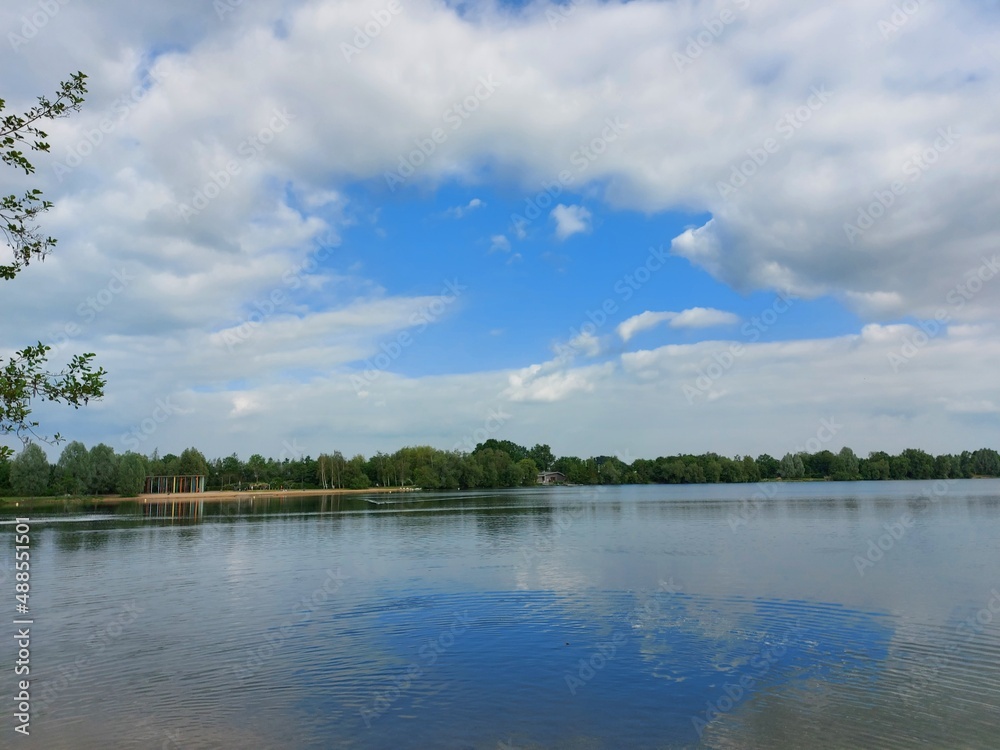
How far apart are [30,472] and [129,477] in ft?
52.1

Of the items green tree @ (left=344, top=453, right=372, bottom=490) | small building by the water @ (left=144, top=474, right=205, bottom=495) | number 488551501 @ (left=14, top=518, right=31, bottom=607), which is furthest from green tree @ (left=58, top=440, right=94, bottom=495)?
number 488551501 @ (left=14, top=518, right=31, bottom=607)

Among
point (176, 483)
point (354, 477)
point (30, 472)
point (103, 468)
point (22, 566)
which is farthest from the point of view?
point (354, 477)

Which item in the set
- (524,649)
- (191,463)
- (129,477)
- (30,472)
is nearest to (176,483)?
(191,463)

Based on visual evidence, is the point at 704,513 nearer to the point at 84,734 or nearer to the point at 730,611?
the point at 730,611

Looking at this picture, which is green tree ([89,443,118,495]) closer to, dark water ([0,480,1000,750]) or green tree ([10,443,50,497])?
green tree ([10,443,50,497])

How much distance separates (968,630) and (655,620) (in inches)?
342

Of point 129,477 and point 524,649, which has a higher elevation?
point 129,477

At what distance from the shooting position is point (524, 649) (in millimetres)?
18688

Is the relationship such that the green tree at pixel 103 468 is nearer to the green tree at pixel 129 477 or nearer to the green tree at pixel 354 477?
the green tree at pixel 129 477

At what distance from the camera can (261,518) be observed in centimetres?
7538

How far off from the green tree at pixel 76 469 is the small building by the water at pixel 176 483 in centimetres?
2664

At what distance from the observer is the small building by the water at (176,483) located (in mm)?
159250

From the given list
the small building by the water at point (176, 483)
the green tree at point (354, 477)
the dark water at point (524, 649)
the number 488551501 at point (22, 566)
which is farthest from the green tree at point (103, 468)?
the dark water at point (524, 649)

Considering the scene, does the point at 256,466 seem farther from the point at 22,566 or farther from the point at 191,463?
the point at 22,566
